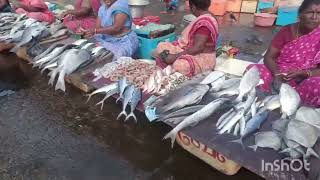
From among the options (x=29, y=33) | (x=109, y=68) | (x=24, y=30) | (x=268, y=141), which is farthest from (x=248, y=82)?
(x=24, y=30)

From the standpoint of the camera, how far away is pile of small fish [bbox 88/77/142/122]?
3.74m

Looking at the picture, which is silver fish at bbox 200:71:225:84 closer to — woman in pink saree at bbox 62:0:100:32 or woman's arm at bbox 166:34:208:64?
woman's arm at bbox 166:34:208:64

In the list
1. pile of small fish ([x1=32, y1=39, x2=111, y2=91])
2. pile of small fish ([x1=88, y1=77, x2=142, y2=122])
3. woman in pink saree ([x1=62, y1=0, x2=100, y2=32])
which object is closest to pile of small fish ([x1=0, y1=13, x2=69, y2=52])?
woman in pink saree ([x1=62, y1=0, x2=100, y2=32])

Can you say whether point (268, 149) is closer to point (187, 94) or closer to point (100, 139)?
point (187, 94)

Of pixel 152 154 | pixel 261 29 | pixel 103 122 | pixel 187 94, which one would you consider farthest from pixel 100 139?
pixel 261 29

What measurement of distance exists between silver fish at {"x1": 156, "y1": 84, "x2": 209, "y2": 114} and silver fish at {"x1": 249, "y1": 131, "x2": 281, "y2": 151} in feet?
2.76

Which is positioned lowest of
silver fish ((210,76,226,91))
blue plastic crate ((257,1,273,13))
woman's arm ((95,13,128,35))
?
silver fish ((210,76,226,91))

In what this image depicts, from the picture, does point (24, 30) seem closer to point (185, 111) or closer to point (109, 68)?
point (109, 68)

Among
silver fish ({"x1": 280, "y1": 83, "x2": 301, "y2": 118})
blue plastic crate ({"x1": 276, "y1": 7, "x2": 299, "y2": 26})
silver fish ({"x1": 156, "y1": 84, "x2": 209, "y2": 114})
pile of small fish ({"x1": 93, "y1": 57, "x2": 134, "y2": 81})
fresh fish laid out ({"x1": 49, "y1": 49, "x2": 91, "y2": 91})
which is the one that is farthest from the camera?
blue plastic crate ({"x1": 276, "y1": 7, "x2": 299, "y2": 26})

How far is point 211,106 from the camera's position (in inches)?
128

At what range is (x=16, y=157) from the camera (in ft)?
11.6

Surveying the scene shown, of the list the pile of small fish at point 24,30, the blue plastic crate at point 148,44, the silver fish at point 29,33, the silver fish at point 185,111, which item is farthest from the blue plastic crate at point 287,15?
the silver fish at point 29,33

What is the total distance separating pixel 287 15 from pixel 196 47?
4.00 m

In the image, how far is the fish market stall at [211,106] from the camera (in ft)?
8.92
